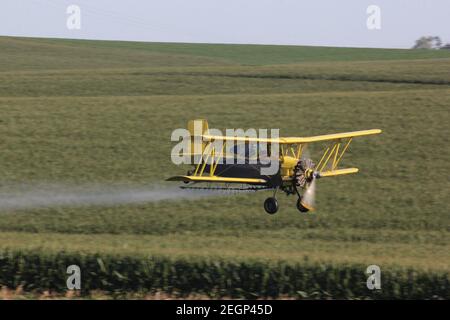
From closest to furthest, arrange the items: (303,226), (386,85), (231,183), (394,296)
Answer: (231,183) < (394,296) < (303,226) < (386,85)

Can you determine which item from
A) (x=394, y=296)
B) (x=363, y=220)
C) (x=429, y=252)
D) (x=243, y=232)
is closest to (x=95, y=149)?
(x=243, y=232)

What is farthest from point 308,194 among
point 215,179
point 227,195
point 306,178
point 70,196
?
point 70,196

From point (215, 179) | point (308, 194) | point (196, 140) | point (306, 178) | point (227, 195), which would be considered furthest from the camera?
point (227, 195)

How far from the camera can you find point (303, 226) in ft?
133

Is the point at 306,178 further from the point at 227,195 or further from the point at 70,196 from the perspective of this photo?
the point at 70,196

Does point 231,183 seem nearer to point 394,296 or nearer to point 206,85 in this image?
point 394,296

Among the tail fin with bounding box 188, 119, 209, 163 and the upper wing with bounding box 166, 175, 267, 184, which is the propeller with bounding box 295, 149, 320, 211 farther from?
the tail fin with bounding box 188, 119, 209, 163

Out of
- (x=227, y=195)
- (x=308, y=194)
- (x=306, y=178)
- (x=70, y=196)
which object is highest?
(x=306, y=178)

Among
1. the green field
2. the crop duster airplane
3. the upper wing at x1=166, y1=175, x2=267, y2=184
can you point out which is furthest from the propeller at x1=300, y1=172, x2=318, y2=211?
the green field

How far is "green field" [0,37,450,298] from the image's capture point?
100.0 feet

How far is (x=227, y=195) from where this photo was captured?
45562 millimetres

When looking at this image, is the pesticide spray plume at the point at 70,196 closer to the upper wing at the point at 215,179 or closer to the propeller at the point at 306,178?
the propeller at the point at 306,178

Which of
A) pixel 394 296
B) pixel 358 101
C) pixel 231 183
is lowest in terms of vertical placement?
pixel 394 296

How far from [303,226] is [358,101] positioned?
17.4 meters
